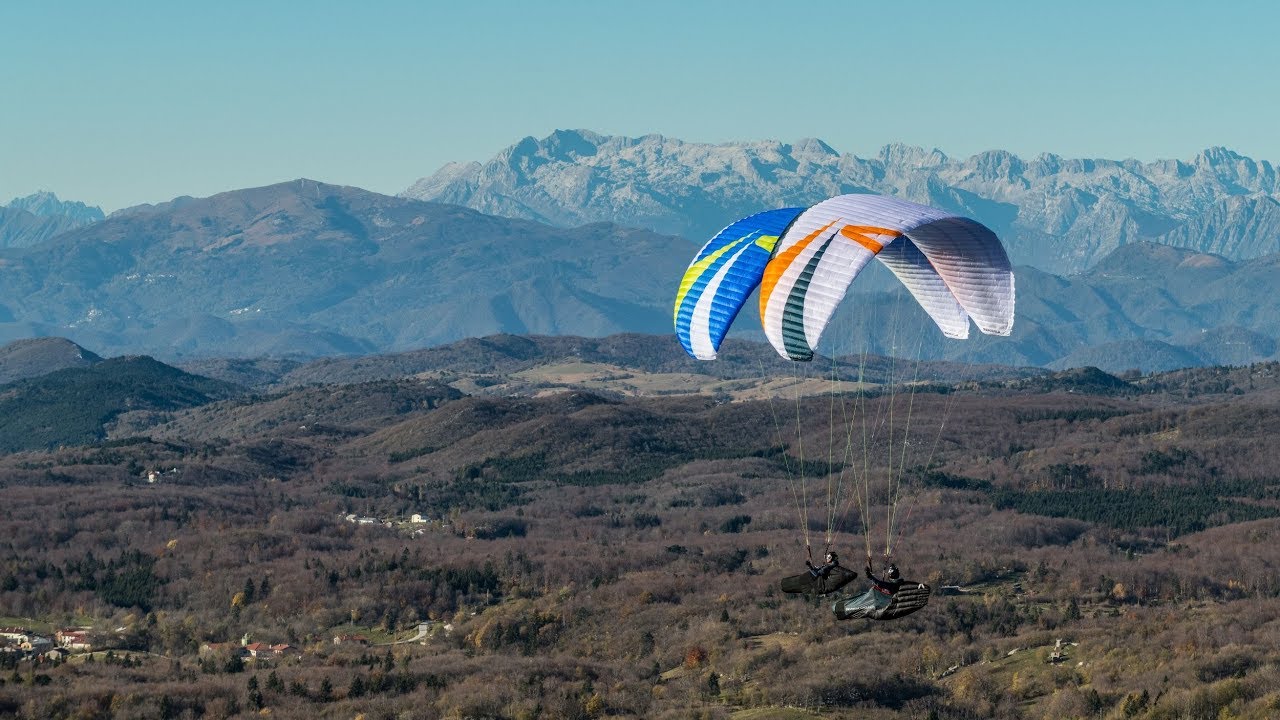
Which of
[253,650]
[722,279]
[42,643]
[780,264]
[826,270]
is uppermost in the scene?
[780,264]

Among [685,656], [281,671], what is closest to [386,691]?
[281,671]

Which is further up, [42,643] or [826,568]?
[826,568]

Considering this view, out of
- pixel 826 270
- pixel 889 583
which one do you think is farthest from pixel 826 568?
pixel 826 270

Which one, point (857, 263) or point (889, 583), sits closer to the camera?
point (889, 583)

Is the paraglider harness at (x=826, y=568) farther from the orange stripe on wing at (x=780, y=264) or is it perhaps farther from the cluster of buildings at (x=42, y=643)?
the cluster of buildings at (x=42, y=643)

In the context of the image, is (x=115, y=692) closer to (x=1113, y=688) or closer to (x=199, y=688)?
(x=199, y=688)

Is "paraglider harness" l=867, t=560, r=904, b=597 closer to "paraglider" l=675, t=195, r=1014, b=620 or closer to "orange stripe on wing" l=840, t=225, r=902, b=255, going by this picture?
"paraglider" l=675, t=195, r=1014, b=620

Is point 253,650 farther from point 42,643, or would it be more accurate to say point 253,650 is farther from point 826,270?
point 826,270

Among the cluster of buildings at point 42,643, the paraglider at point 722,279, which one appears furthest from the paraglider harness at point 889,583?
the cluster of buildings at point 42,643
